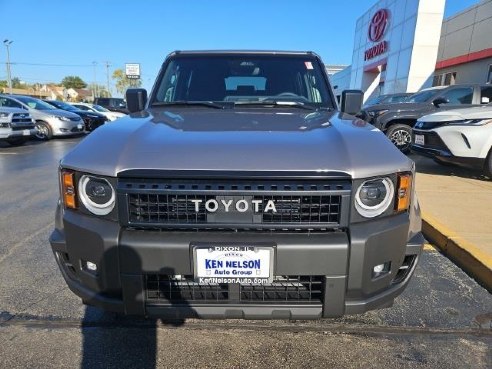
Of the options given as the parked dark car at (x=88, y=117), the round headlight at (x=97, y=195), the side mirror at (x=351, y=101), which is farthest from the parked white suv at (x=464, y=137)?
the parked dark car at (x=88, y=117)

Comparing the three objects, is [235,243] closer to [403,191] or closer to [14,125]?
[403,191]

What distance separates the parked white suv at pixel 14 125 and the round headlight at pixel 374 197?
12600 mm

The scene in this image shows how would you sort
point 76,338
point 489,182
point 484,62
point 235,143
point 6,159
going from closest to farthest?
point 235,143 < point 76,338 < point 489,182 < point 6,159 < point 484,62

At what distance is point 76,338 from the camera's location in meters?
2.44

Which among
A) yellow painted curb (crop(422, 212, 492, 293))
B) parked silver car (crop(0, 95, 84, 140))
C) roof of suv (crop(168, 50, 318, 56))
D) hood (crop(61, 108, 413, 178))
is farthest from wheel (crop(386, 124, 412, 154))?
parked silver car (crop(0, 95, 84, 140))

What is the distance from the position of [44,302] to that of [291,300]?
1.91 metres

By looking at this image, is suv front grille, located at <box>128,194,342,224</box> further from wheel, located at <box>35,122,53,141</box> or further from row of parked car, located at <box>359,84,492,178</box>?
wheel, located at <box>35,122,53,141</box>

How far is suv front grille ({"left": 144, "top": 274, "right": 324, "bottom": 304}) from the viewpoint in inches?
78.4

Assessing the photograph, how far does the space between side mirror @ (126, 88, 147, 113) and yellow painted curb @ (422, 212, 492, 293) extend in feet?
10.3

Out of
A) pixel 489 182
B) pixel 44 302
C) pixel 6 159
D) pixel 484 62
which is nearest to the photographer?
pixel 44 302

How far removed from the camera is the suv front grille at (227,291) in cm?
199

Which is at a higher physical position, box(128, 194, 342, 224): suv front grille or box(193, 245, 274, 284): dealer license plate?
box(128, 194, 342, 224): suv front grille

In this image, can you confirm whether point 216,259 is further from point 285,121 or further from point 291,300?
point 285,121

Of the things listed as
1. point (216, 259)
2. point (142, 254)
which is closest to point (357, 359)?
point (216, 259)
